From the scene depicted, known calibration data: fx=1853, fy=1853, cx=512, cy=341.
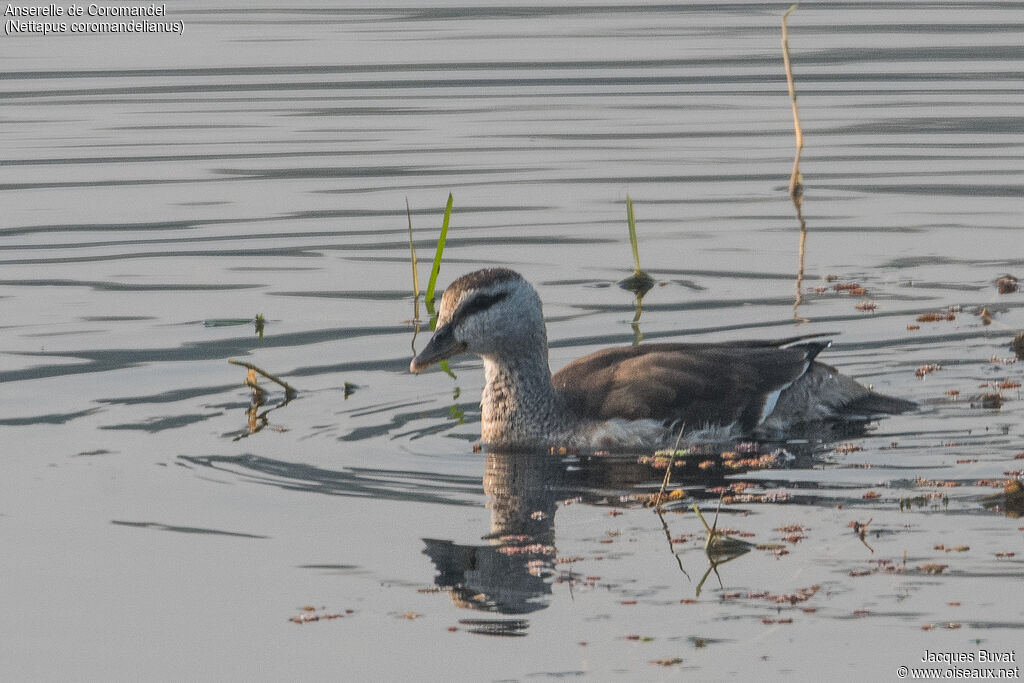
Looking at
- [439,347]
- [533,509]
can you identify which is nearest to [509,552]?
[533,509]

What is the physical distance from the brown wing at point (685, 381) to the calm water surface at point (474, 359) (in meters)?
0.38

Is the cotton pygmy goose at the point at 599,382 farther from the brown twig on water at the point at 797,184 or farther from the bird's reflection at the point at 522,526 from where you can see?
the brown twig on water at the point at 797,184

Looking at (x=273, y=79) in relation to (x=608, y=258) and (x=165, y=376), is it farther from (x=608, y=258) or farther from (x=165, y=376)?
(x=165, y=376)

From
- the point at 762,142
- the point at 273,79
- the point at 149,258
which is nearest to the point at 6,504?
the point at 149,258

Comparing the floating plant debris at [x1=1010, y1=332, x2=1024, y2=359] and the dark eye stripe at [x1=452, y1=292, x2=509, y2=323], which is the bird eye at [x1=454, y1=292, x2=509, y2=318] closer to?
the dark eye stripe at [x1=452, y1=292, x2=509, y2=323]

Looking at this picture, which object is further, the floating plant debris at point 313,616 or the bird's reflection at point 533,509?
the bird's reflection at point 533,509

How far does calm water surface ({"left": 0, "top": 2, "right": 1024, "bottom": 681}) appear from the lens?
8227mm

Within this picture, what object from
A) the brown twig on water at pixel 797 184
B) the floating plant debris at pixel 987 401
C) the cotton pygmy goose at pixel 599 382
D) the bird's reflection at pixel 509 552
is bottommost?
the bird's reflection at pixel 509 552

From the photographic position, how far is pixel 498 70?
29.3 metres

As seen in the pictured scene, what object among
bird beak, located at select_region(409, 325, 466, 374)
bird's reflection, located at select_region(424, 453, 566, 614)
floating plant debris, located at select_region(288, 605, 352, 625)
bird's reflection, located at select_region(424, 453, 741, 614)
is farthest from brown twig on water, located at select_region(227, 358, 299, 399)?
floating plant debris, located at select_region(288, 605, 352, 625)

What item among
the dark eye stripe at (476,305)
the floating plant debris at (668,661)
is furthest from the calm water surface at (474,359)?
the dark eye stripe at (476,305)

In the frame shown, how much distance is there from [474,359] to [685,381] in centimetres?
311

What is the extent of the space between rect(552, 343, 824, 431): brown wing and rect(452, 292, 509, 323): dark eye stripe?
2.52 feet

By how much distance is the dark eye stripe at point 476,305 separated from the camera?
11414mm
